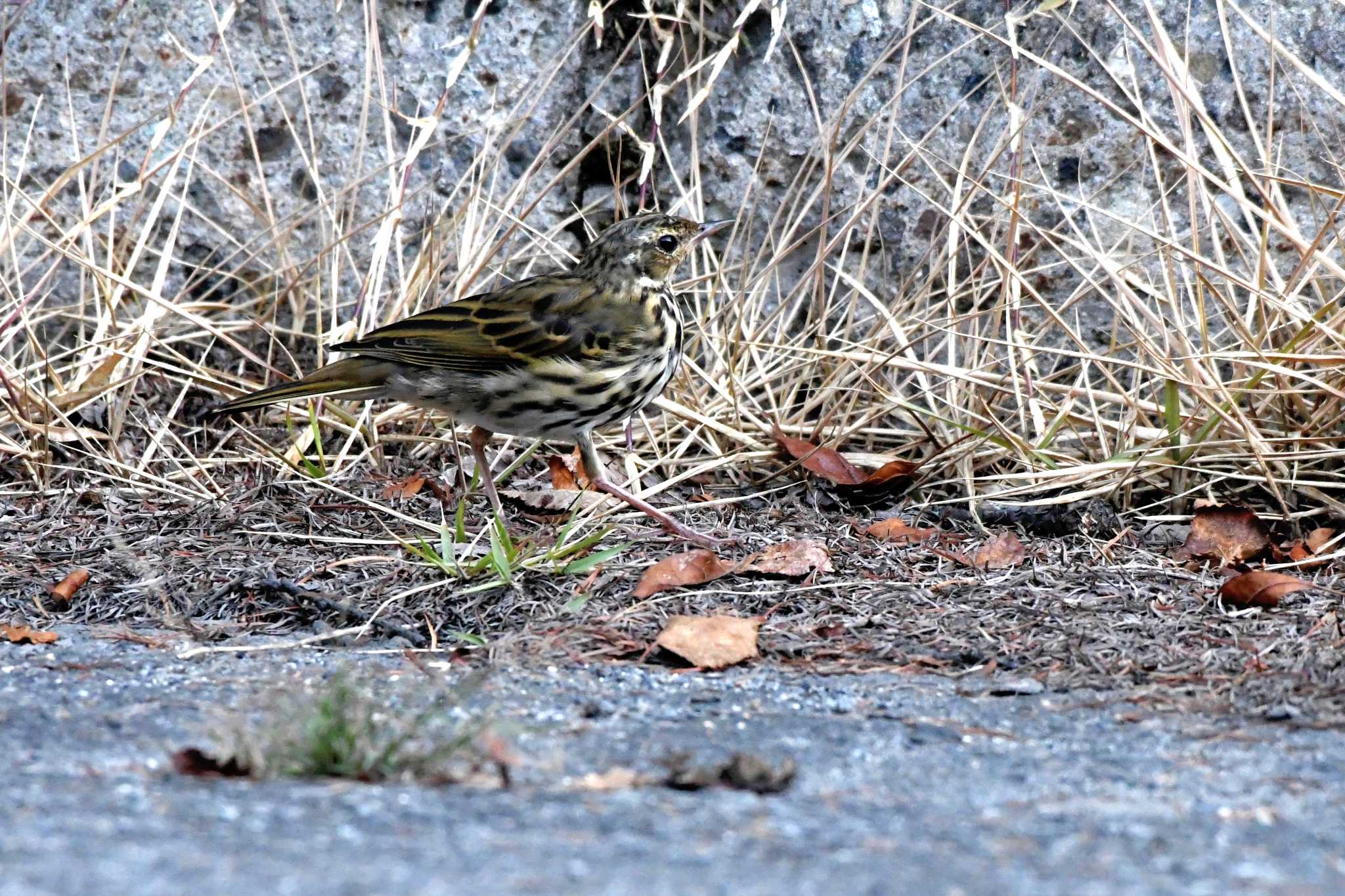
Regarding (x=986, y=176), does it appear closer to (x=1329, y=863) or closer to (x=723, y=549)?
(x=723, y=549)

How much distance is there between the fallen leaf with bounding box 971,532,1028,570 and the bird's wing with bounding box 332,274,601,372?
1.38 m

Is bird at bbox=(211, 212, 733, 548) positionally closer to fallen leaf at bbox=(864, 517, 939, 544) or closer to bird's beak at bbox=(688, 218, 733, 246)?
bird's beak at bbox=(688, 218, 733, 246)

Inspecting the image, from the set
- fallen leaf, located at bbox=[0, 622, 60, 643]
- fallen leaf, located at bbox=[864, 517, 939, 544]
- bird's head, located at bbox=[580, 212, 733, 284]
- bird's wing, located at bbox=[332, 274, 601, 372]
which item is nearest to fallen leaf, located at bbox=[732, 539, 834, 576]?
fallen leaf, located at bbox=[864, 517, 939, 544]

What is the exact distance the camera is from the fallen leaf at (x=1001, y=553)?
447 centimetres

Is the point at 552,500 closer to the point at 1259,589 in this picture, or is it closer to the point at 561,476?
the point at 561,476

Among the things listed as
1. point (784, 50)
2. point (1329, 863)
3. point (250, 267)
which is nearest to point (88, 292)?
point (250, 267)

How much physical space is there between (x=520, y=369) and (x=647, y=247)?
0.68 m

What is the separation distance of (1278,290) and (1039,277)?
1.01 m

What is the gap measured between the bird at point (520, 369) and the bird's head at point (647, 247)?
18 centimetres

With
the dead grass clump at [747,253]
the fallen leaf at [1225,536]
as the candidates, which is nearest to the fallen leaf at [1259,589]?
the fallen leaf at [1225,536]

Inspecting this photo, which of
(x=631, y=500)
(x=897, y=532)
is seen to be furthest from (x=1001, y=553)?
(x=631, y=500)

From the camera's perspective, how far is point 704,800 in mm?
2514

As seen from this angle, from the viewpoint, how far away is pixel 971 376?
17.0 ft

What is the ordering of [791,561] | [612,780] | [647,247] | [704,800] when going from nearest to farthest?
[704,800], [612,780], [791,561], [647,247]
